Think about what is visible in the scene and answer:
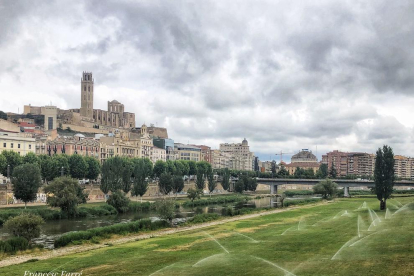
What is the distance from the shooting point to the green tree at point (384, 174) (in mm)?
62156

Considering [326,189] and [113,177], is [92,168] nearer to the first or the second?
[113,177]

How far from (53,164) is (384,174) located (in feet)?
200

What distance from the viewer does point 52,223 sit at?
5766 cm

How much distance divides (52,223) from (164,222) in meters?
15.9

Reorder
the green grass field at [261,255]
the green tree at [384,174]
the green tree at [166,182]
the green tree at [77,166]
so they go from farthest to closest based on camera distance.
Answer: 1. the green tree at [166,182]
2. the green tree at [77,166]
3. the green tree at [384,174]
4. the green grass field at [261,255]

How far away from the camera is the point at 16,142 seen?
105m

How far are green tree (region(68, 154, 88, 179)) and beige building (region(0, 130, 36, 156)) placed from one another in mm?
15109

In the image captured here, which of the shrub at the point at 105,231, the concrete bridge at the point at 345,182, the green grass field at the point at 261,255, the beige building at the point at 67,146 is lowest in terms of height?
the shrub at the point at 105,231

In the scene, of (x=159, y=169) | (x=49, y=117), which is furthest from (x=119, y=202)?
(x=49, y=117)

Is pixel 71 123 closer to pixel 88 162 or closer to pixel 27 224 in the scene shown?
pixel 88 162

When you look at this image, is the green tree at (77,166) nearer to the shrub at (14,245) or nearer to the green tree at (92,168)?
the green tree at (92,168)

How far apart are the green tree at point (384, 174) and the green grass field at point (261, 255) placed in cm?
2158

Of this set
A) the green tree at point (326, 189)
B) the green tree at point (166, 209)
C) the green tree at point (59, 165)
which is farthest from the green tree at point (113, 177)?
the green tree at point (326, 189)

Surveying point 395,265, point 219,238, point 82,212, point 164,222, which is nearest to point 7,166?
point 82,212
